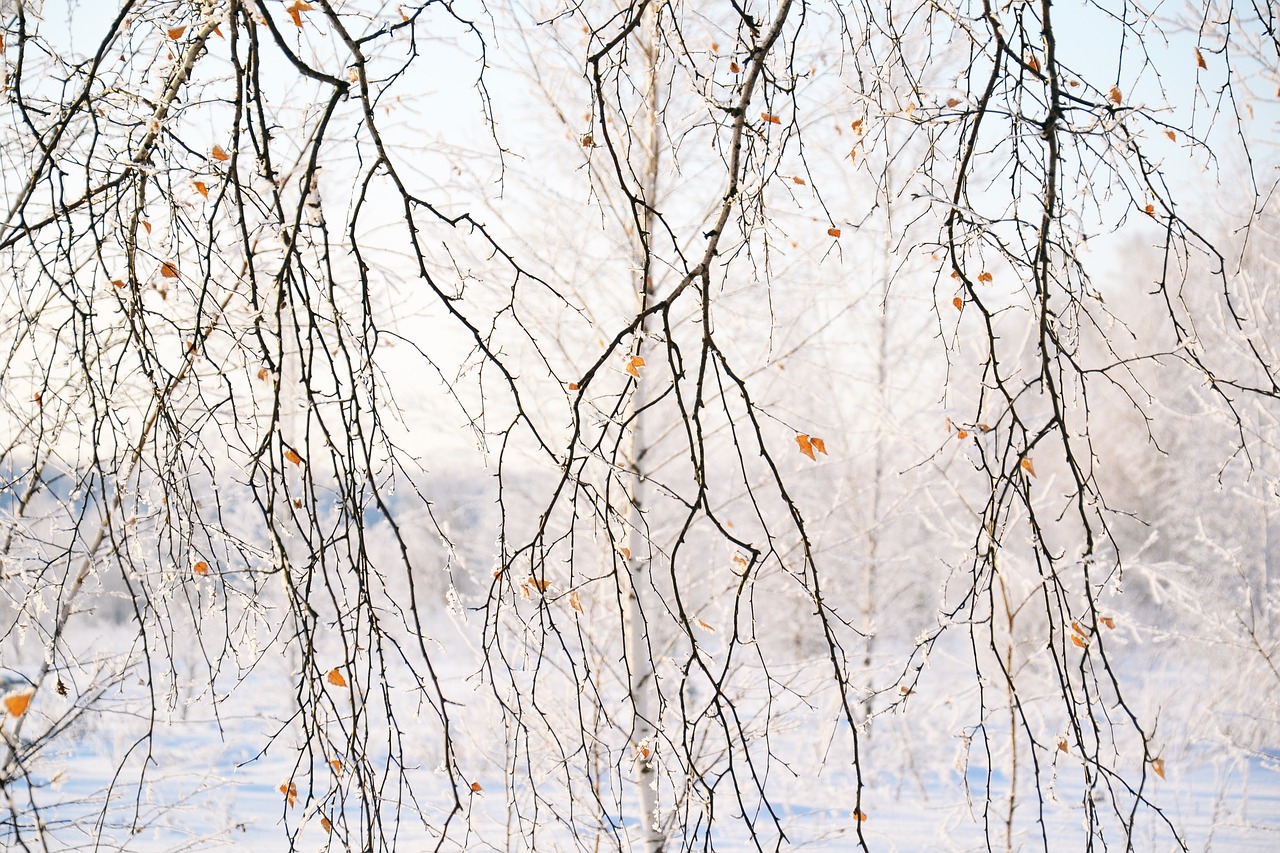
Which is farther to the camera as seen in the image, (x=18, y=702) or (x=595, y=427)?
(x=595, y=427)

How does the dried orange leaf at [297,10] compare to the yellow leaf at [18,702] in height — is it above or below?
above

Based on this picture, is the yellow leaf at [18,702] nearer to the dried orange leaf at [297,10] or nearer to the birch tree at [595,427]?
the birch tree at [595,427]

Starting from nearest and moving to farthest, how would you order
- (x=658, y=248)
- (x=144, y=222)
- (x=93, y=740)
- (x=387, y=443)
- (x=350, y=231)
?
(x=350, y=231), (x=387, y=443), (x=144, y=222), (x=658, y=248), (x=93, y=740)

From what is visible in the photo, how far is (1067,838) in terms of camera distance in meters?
7.03

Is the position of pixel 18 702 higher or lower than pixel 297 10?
lower

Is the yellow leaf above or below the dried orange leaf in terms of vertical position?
below

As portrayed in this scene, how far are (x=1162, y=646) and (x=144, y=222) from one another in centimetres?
1338

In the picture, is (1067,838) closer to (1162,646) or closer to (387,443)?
(1162,646)

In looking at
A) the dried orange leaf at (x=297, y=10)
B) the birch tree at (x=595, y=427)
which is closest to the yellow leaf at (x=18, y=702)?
the birch tree at (x=595, y=427)

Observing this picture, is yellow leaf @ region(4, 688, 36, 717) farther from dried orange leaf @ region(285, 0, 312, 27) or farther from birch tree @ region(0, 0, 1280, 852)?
dried orange leaf @ region(285, 0, 312, 27)

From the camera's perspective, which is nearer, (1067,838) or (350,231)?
(350,231)

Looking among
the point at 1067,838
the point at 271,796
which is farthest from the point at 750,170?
the point at 271,796

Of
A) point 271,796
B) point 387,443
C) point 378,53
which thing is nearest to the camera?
point 387,443

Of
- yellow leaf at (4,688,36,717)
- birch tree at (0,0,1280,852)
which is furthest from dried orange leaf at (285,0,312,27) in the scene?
yellow leaf at (4,688,36,717)
